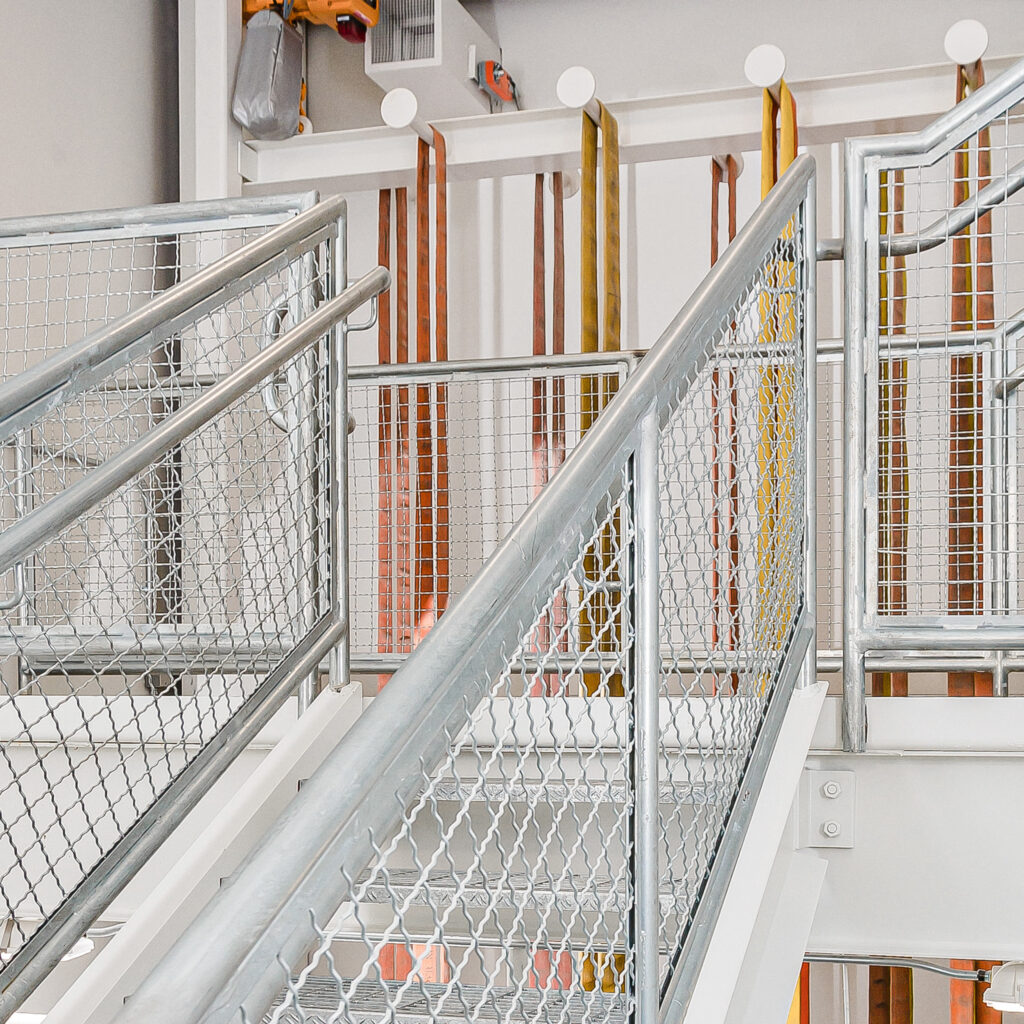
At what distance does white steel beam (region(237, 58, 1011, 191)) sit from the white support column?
12 centimetres

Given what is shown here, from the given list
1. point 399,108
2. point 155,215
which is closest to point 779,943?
point 155,215

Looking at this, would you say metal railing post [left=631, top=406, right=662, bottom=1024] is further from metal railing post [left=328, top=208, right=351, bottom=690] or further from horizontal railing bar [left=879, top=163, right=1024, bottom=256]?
metal railing post [left=328, top=208, right=351, bottom=690]

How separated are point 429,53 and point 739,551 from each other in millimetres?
3708

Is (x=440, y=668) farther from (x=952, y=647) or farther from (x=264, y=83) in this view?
(x=264, y=83)

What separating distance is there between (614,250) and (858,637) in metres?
2.89

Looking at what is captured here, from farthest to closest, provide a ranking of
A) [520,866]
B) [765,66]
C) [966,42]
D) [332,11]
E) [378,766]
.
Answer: [332,11]
[765,66]
[966,42]
[520,866]
[378,766]

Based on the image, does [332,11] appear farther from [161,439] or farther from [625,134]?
[161,439]

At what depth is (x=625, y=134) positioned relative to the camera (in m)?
4.71

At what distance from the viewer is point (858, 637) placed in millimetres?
2029

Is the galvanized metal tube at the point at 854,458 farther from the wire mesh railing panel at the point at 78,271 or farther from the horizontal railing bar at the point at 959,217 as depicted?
the wire mesh railing panel at the point at 78,271

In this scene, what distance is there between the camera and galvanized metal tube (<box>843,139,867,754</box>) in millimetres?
2025

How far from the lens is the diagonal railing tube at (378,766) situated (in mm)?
702

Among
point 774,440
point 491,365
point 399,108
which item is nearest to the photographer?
point 774,440

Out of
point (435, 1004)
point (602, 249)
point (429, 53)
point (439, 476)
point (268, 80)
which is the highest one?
point (429, 53)
